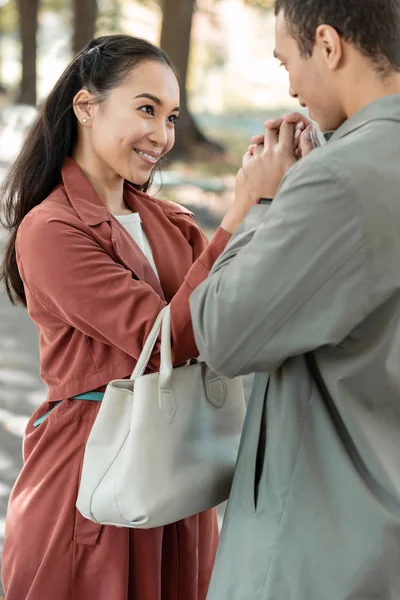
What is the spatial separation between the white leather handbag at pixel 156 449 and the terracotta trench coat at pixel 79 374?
0.08 meters

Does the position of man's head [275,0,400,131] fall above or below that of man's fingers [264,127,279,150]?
above

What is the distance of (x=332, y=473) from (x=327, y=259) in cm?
36

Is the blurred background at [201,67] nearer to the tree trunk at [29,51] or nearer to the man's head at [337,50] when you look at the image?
the tree trunk at [29,51]

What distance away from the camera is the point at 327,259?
1.20 m

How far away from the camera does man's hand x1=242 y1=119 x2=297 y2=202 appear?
1.48 meters

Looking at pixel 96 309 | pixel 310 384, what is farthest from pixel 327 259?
pixel 96 309

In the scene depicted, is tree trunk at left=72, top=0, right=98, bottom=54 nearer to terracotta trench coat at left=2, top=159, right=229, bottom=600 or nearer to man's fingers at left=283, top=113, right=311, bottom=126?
terracotta trench coat at left=2, top=159, right=229, bottom=600

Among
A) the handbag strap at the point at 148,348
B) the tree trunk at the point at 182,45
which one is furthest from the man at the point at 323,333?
the tree trunk at the point at 182,45

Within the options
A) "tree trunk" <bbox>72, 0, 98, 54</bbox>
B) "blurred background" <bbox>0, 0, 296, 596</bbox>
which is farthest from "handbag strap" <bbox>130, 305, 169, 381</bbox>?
"tree trunk" <bbox>72, 0, 98, 54</bbox>

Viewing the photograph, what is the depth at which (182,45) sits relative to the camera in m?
6.56

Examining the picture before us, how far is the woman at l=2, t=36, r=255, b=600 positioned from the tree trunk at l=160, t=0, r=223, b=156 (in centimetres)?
477

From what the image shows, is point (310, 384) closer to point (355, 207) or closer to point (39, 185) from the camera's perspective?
point (355, 207)

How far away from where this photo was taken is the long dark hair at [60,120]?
1.83 metres

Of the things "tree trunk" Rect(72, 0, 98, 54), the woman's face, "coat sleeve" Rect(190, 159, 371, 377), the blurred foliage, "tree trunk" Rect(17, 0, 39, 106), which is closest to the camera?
"coat sleeve" Rect(190, 159, 371, 377)
